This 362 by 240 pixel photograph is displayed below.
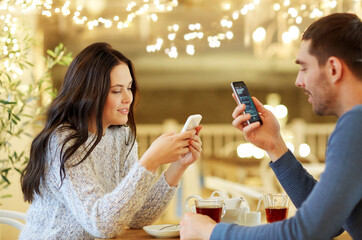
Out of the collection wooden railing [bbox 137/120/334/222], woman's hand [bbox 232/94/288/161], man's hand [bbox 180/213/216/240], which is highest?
woman's hand [bbox 232/94/288/161]

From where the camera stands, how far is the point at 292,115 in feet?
34.0

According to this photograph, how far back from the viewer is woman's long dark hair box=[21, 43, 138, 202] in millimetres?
1594

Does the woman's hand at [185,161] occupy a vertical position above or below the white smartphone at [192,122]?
below

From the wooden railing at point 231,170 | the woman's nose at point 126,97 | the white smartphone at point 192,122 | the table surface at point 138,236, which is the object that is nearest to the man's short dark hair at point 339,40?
the white smartphone at point 192,122

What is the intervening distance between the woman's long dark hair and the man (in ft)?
1.51

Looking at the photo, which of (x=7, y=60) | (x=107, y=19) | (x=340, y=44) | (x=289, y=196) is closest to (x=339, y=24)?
(x=340, y=44)

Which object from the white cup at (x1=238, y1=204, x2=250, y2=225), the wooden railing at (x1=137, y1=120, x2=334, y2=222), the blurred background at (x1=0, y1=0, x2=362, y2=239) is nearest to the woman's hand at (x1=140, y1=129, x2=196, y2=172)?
the white cup at (x1=238, y1=204, x2=250, y2=225)

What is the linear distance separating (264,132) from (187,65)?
8.25 metres

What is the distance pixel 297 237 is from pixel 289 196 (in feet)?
1.47

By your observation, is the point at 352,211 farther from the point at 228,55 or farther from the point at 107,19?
the point at 228,55

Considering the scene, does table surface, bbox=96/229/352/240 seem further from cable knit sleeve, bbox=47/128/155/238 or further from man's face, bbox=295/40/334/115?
man's face, bbox=295/40/334/115

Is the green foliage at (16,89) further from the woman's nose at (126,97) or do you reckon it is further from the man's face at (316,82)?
the man's face at (316,82)

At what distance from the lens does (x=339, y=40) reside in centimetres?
119

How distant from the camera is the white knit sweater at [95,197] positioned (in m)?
1.45
